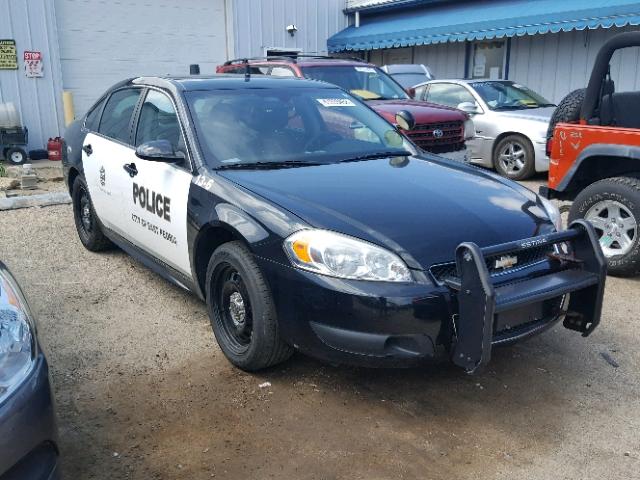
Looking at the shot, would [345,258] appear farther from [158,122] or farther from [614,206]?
[614,206]

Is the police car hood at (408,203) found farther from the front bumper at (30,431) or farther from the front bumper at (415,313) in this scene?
the front bumper at (30,431)

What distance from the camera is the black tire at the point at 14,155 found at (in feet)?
38.0

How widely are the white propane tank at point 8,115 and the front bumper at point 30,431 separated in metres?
10.7

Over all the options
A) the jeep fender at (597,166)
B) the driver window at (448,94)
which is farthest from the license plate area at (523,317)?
the driver window at (448,94)

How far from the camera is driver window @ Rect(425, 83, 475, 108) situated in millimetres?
10477

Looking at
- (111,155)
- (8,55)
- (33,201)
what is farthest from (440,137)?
(8,55)

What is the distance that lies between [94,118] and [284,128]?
7.26 ft

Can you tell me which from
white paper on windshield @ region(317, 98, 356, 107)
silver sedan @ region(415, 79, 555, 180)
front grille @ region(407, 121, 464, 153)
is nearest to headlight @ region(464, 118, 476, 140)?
front grille @ region(407, 121, 464, 153)

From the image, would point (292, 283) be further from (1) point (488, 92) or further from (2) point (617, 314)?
(1) point (488, 92)

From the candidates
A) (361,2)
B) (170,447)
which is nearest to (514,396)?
(170,447)

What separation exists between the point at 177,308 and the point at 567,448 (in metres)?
2.78

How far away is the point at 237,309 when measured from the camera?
3488 millimetres

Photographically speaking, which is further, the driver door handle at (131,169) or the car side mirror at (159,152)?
the driver door handle at (131,169)

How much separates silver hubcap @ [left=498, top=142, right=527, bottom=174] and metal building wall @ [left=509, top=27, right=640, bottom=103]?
13.4 feet
